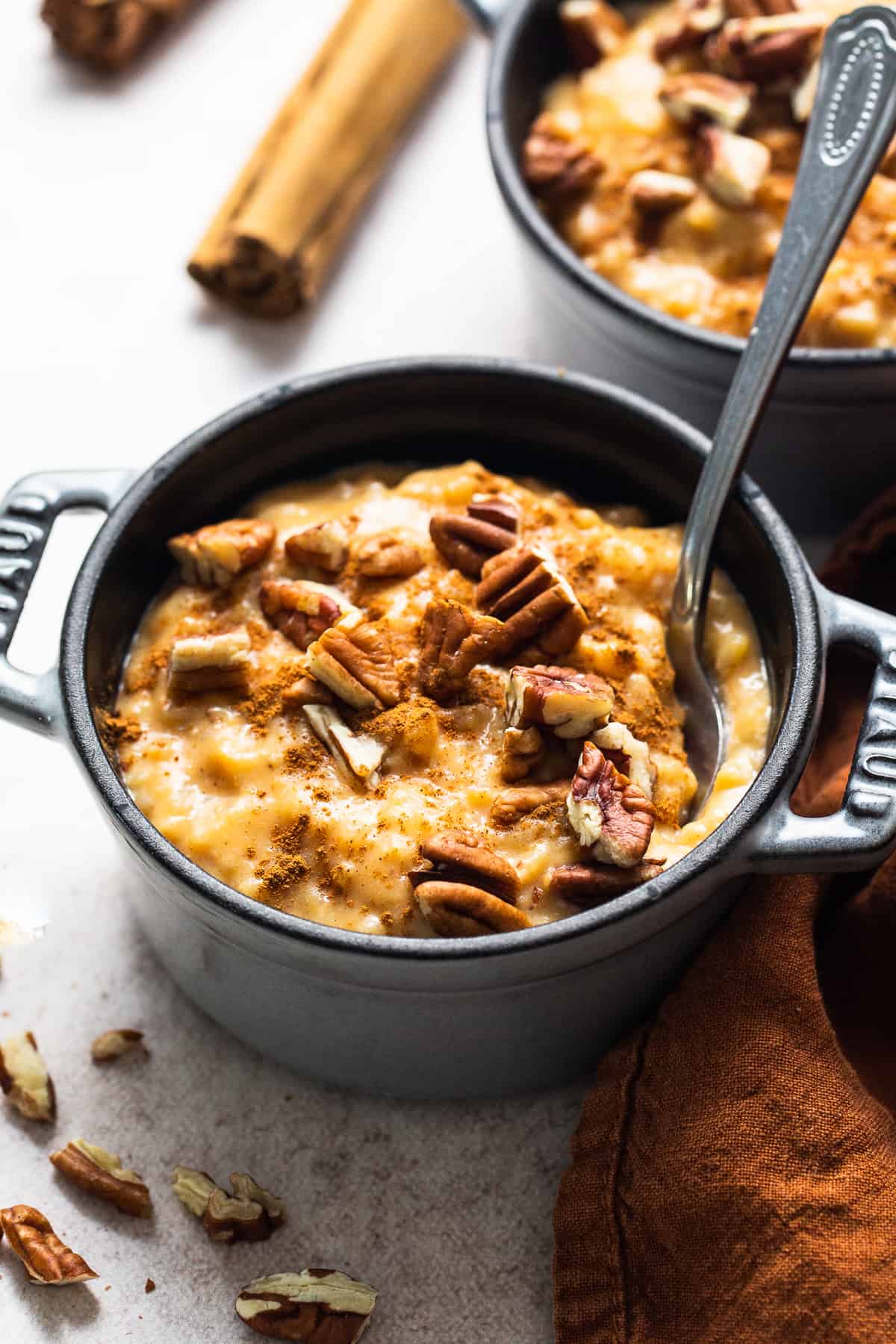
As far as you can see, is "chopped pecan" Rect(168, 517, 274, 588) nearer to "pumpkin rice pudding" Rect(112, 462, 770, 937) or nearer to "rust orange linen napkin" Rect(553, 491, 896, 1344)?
"pumpkin rice pudding" Rect(112, 462, 770, 937)

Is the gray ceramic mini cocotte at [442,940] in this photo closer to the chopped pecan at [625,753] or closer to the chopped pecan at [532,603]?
the chopped pecan at [625,753]

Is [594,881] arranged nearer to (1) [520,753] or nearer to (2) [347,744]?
(1) [520,753]

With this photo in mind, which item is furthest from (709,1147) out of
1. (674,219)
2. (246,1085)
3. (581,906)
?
(674,219)

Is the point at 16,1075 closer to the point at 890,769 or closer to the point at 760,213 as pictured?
the point at 890,769

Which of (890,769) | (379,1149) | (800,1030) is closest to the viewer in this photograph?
(890,769)

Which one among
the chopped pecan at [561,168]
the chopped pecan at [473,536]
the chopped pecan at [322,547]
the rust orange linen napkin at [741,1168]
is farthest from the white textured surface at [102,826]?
the chopped pecan at [473,536]
